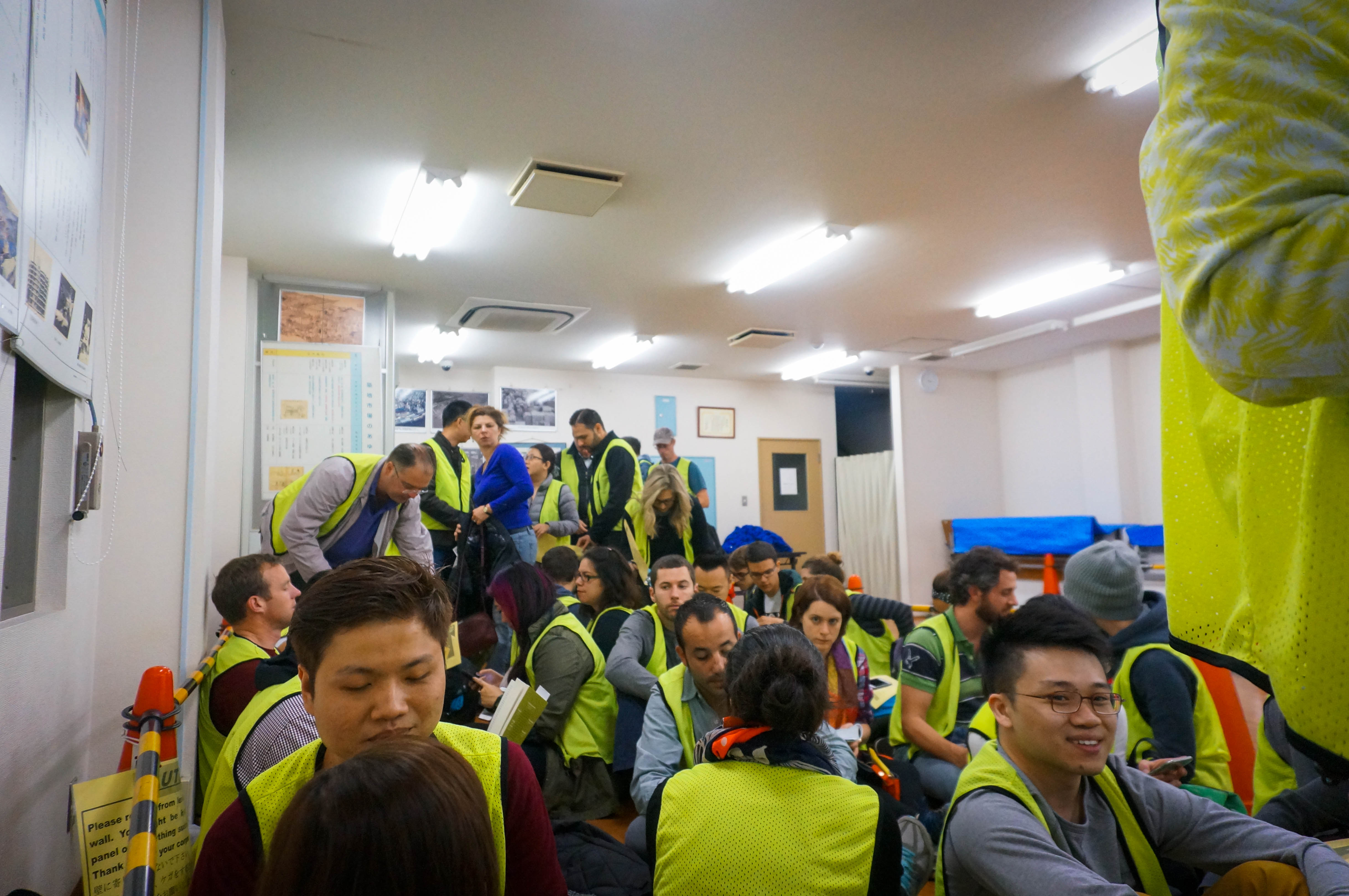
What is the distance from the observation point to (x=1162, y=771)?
2.08 m

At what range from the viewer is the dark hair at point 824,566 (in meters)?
4.30

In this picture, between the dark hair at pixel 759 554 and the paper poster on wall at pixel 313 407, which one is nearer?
the dark hair at pixel 759 554

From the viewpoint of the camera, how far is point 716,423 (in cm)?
984

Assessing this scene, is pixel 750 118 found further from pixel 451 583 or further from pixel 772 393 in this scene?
pixel 772 393

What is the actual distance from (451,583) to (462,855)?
387cm

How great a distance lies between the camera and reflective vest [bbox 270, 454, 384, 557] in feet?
11.4

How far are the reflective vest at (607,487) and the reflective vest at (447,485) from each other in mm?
1012

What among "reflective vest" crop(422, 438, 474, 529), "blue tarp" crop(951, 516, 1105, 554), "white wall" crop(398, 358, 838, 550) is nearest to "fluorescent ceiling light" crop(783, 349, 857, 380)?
"white wall" crop(398, 358, 838, 550)

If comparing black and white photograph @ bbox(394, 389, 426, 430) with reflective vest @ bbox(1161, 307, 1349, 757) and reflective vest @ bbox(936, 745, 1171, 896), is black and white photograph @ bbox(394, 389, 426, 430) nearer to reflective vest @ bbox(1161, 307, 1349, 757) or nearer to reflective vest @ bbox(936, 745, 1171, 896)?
reflective vest @ bbox(936, 745, 1171, 896)

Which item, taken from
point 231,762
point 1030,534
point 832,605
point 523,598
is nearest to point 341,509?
point 523,598

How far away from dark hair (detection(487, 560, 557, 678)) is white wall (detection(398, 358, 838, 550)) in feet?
18.7

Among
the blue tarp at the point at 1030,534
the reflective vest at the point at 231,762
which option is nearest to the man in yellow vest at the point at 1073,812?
the reflective vest at the point at 231,762

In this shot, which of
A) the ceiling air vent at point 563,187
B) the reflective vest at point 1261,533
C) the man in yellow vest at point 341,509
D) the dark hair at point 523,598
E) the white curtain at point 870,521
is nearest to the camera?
the reflective vest at point 1261,533

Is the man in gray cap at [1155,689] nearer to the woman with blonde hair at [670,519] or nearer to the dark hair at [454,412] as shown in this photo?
the woman with blonde hair at [670,519]
